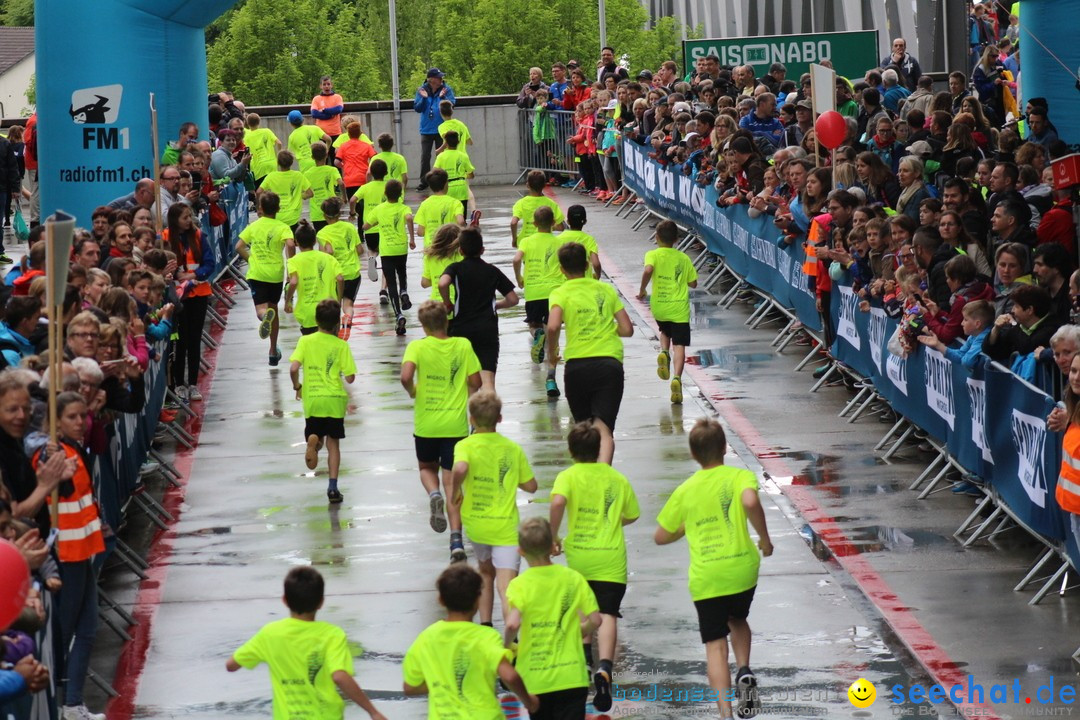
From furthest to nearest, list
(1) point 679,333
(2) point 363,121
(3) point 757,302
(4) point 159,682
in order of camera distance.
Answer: (2) point 363,121
(3) point 757,302
(1) point 679,333
(4) point 159,682

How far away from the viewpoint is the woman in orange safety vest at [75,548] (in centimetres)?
893

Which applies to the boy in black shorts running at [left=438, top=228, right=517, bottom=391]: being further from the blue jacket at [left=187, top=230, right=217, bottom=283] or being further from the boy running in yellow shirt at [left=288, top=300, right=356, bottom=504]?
the blue jacket at [left=187, top=230, right=217, bottom=283]

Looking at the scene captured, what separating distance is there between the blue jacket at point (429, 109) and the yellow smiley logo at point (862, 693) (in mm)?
23567

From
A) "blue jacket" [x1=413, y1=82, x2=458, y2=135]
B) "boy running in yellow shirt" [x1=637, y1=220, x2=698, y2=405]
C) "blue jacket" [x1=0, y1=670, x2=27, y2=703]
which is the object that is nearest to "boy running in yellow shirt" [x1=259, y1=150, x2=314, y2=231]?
"boy running in yellow shirt" [x1=637, y1=220, x2=698, y2=405]

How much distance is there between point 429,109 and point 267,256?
46.1ft

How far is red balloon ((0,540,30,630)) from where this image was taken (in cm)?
613

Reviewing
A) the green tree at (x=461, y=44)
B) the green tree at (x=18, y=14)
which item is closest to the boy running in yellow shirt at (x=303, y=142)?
the green tree at (x=461, y=44)

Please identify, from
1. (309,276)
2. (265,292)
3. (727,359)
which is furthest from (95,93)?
(727,359)

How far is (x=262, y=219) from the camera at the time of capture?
18.4 metres

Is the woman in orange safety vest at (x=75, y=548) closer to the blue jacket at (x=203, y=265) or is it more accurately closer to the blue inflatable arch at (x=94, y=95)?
the blue jacket at (x=203, y=265)

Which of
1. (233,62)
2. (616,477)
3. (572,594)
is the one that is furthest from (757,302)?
(233,62)

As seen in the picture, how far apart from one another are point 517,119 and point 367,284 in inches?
472

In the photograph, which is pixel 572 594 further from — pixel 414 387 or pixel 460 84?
pixel 460 84

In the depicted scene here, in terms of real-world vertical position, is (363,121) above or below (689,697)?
above
